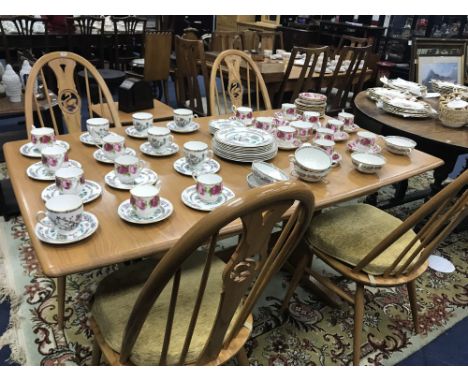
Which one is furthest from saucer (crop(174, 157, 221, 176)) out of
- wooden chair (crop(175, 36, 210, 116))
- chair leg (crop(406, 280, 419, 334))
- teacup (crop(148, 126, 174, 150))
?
wooden chair (crop(175, 36, 210, 116))

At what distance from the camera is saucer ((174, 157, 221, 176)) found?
1292 mm

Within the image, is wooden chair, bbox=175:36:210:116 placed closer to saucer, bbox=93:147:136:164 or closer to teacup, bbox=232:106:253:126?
teacup, bbox=232:106:253:126

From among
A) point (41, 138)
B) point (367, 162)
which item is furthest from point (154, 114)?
point (367, 162)

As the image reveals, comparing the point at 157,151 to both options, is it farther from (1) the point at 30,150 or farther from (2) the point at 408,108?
(2) the point at 408,108

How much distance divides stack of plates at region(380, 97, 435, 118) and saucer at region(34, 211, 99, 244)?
5.36 feet

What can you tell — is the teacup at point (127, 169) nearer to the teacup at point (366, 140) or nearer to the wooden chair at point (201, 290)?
the wooden chair at point (201, 290)

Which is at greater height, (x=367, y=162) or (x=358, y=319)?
(x=367, y=162)

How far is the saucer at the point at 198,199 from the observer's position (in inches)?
43.0

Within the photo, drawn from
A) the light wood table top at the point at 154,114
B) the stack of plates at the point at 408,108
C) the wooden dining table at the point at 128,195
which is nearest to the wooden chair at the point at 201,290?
the wooden dining table at the point at 128,195

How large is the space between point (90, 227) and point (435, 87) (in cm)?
241

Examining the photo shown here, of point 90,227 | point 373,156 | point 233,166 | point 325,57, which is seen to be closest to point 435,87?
point 325,57

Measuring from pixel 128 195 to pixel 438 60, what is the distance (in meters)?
2.41

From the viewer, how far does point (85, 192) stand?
1122 millimetres

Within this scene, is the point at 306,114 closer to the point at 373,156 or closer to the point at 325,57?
the point at 373,156
